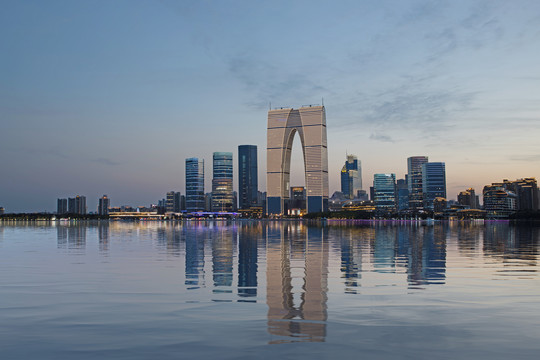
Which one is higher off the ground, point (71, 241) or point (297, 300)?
point (297, 300)

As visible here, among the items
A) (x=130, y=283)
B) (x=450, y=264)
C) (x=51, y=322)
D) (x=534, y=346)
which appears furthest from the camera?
(x=450, y=264)

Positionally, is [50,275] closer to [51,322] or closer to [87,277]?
[87,277]

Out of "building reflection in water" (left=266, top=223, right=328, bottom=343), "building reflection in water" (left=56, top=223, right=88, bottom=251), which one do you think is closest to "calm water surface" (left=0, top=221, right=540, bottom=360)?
"building reflection in water" (left=266, top=223, right=328, bottom=343)

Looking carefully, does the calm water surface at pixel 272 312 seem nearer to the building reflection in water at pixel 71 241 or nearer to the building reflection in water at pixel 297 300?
the building reflection in water at pixel 297 300

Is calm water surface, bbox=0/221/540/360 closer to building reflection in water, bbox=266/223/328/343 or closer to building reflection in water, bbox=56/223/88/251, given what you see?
building reflection in water, bbox=266/223/328/343

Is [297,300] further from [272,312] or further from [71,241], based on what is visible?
[71,241]

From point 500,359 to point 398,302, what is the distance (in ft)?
26.6

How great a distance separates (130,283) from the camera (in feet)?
87.7

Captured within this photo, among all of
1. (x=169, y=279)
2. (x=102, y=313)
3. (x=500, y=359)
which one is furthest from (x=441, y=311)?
(x=169, y=279)

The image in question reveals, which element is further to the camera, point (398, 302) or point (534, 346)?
point (398, 302)

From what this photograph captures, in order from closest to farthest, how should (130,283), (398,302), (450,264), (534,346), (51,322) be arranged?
1. (534,346)
2. (51,322)
3. (398,302)
4. (130,283)
5. (450,264)

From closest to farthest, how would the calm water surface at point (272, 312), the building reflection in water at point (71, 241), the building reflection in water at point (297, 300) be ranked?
the calm water surface at point (272, 312) < the building reflection in water at point (297, 300) < the building reflection in water at point (71, 241)

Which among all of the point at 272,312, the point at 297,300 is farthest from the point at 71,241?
the point at 272,312

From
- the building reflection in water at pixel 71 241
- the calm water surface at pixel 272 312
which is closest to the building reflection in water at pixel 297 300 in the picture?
the calm water surface at pixel 272 312
